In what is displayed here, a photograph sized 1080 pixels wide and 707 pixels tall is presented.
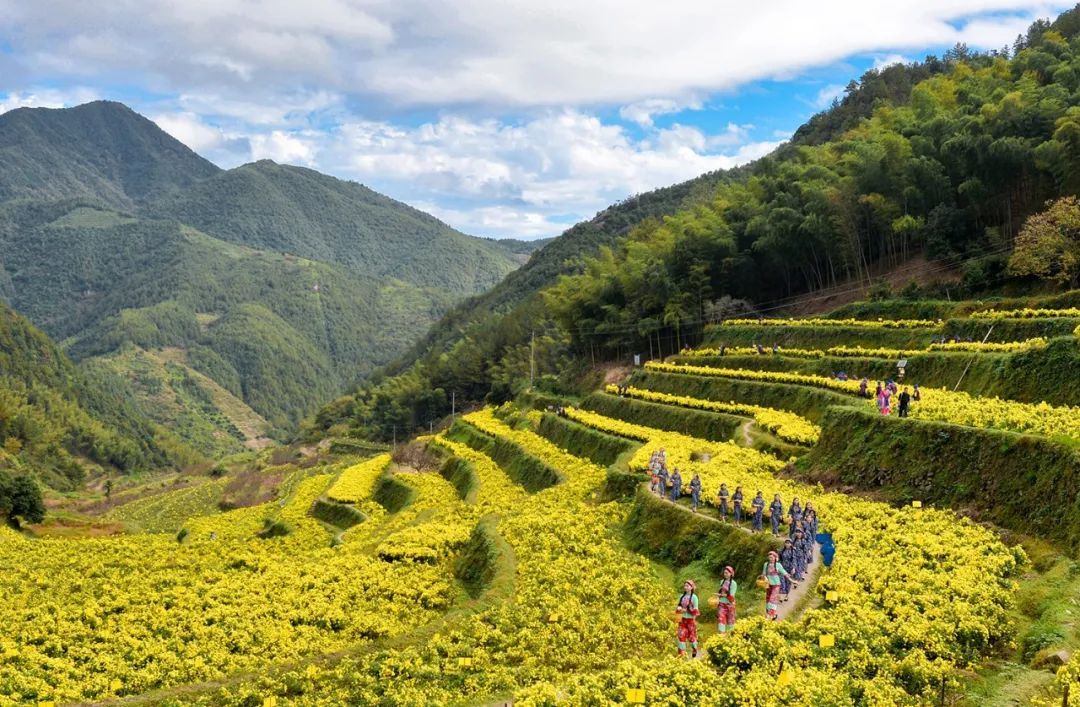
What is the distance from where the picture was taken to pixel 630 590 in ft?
66.4

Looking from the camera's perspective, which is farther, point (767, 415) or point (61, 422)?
point (61, 422)

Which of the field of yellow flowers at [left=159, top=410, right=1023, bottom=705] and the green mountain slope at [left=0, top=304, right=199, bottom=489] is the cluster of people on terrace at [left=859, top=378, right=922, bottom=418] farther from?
the green mountain slope at [left=0, top=304, right=199, bottom=489]

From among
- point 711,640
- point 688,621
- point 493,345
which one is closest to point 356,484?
point 688,621

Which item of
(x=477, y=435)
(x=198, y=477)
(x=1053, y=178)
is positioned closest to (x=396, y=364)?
(x=198, y=477)

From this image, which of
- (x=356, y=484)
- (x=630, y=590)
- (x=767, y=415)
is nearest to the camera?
(x=630, y=590)

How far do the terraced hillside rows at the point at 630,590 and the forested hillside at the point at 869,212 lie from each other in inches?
743

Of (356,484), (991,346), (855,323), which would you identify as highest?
(855,323)

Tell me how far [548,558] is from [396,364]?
162 metres

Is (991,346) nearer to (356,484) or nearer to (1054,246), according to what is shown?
(1054,246)

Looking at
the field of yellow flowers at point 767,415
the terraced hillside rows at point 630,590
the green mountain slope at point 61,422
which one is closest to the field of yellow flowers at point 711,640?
the terraced hillside rows at point 630,590

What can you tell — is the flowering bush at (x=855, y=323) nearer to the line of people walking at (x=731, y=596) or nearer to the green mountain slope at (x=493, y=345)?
the line of people walking at (x=731, y=596)

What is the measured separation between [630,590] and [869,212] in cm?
4015

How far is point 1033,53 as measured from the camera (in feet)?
197

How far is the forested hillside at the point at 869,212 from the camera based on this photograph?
1793 inches
